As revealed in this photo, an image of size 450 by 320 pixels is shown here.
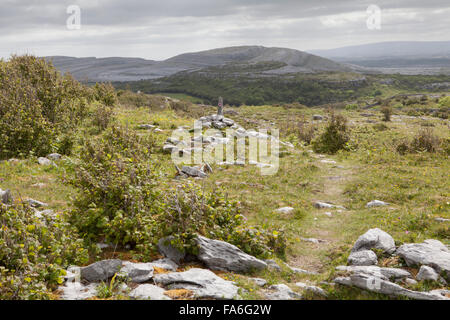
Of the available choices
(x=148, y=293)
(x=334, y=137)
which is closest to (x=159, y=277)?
(x=148, y=293)

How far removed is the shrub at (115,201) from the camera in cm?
738

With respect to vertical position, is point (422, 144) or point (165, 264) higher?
point (422, 144)

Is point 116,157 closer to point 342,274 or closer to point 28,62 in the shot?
point 342,274

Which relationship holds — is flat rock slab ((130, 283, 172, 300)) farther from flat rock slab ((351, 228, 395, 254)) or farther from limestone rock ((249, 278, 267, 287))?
flat rock slab ((351, 228, 395, 254))

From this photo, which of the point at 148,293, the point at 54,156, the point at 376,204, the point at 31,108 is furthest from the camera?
the point at 31,108

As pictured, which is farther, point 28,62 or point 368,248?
point 28,62

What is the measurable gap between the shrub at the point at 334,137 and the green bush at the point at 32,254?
18.4 m

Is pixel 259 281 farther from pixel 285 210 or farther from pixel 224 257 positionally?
pixel 285 210

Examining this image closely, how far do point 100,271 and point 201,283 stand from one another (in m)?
1.79

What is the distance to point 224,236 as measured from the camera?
26.3ft

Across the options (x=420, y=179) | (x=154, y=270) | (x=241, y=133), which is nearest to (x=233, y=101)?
(x=241, y=133)

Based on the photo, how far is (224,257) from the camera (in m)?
7.24

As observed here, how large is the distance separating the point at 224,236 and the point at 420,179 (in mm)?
10570

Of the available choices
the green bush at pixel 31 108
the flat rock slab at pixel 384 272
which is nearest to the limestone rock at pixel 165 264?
the flat rock slab at pixel 384 272
